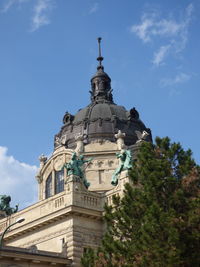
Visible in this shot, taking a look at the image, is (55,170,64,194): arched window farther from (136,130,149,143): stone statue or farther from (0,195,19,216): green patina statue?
(136,130,149,143): stone statue

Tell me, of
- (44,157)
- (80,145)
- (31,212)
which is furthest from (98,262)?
(44,157)

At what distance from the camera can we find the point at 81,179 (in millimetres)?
41250

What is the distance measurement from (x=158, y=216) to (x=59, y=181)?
2778 centimetres

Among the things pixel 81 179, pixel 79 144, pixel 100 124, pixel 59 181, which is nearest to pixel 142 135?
pixel 100 124

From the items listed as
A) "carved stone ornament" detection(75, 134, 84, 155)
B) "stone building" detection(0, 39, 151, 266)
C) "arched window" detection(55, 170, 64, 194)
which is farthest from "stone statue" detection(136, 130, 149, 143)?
"arched window" detection(55, 170, 64, 194)

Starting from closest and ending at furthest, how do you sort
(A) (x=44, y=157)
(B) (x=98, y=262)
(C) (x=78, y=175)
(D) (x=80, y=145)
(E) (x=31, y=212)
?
1. (B) (x=98, y=262)
2. (C) (x=78, y=175)
3. (E) (x=31, y=212)
4. (D) (x=80, y=145)
5. (A) (x=44, y=157)


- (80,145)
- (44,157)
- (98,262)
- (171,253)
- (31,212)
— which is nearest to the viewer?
(171,253)

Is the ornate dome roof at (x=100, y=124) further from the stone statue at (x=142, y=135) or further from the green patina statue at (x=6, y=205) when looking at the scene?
the green patina statue at (x=6, y=205)

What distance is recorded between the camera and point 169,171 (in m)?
28.2

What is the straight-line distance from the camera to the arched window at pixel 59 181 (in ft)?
173

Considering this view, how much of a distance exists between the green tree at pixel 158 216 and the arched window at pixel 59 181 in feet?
75.5

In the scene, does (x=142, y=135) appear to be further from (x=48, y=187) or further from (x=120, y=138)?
(x=48, y=187)

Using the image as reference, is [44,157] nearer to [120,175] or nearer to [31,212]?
[31,212]

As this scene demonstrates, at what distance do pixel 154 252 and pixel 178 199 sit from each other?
3.38 metres
